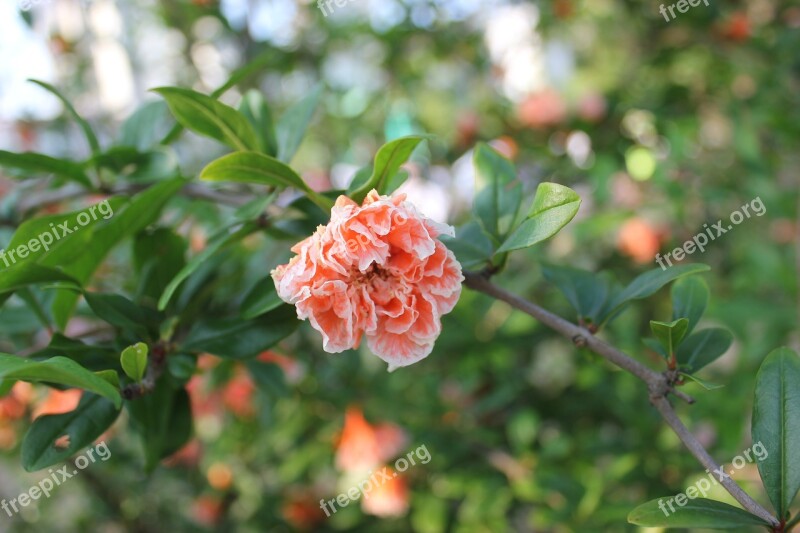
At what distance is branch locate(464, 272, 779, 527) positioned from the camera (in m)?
0.47

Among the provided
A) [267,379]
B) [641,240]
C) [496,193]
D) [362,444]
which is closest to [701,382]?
[496,193]

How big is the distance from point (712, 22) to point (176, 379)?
168 cm

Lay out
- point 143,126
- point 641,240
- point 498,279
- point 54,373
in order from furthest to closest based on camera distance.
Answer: point 641,240 → point 498,279 → point 143,126 → point 54,373

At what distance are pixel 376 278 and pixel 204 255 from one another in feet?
0.49

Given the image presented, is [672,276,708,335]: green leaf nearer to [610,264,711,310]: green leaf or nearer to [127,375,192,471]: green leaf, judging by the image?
[610,264,711,310]: green leaf

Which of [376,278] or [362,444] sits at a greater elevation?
[376,278]

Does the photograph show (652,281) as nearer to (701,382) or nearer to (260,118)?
(701,382)

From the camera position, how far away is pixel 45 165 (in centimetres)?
71

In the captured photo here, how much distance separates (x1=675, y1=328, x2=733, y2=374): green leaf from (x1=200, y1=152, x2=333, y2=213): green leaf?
348mm

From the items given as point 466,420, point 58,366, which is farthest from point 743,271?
point 58,366

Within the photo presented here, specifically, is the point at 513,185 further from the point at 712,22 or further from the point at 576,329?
the point at 712,22

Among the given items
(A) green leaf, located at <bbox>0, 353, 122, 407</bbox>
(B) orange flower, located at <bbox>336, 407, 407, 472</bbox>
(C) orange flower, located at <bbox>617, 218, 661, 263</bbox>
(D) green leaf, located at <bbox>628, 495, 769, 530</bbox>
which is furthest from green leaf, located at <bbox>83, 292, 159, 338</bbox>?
(C) orange flower, located at <bbox>617, 218, 661, 263</bbox>

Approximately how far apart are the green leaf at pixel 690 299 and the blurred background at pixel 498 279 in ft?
0.32

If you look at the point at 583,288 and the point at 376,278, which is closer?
the point at 376,278
